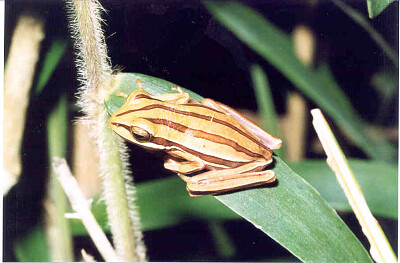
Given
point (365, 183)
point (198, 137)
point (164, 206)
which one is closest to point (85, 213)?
point (164, 206)

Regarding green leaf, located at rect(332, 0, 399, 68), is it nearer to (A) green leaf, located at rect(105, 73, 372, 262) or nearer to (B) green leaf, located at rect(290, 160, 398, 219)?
(B) green leaf, located at rect(290, 160, 398, 219)

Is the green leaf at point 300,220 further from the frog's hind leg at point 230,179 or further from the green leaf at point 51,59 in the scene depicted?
the green leaf at point 51,59

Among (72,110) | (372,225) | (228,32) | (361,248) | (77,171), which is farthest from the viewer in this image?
(77,171)

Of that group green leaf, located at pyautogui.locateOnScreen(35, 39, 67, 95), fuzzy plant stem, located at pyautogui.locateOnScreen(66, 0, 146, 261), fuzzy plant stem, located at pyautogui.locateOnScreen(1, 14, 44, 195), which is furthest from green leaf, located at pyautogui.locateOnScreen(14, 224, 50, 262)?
green leaf, located at pyautogui.locateOnScreen(35, 39, 67, 95)

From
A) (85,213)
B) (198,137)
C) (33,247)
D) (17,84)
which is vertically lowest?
(33,247)

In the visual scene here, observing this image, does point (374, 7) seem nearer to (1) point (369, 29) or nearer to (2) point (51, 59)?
(1) point (369, 29)

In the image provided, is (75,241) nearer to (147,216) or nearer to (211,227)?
(147,216)

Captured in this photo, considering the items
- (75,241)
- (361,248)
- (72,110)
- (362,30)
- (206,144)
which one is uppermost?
(362,30)

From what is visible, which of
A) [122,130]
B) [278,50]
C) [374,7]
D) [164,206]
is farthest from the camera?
[278,50]

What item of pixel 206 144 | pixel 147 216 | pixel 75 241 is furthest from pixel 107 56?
pixel 75 241
